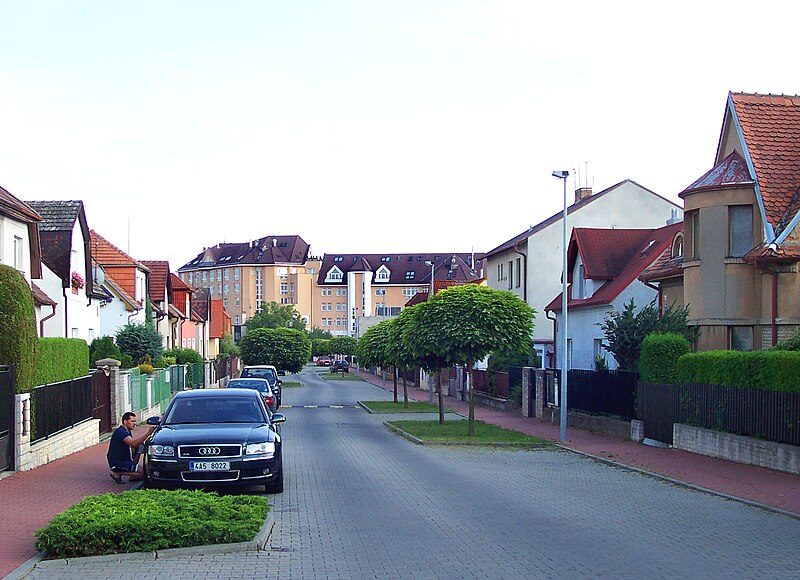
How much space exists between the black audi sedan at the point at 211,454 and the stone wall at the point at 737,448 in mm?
8797

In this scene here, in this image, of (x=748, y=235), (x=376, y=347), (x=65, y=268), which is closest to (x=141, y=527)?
(x=748, y=235)

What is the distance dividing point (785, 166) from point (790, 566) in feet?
59.3

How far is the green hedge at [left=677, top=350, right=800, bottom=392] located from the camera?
1739cm

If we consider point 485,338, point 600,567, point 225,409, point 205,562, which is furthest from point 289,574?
point 485,338

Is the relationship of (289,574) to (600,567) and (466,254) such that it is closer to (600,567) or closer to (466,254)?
(600,567)

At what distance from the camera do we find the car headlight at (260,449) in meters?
13.6

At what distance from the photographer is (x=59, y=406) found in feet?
64.4

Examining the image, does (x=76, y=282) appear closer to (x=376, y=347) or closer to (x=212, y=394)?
(x=376, y=347)

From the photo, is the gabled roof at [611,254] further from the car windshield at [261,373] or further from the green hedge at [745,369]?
the green hedge at [745,369]

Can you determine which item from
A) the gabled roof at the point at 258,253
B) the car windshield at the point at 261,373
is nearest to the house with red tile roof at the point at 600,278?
the car windshield at the point at 261,373

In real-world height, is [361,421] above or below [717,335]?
below

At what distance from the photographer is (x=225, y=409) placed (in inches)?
596

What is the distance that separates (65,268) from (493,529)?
85.7 ft

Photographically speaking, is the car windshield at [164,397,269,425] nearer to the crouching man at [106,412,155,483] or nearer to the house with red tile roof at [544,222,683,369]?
the crouching man at [106,412,155,483]
